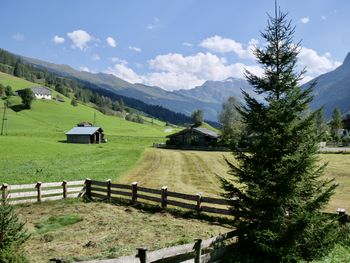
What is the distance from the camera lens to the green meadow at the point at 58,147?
3804cm

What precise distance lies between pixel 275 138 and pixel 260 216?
2796 mm

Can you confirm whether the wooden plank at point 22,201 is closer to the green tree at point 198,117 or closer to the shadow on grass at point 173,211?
the shadow on grass at point 173,211

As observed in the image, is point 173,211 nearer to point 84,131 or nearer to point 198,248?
point 198,248

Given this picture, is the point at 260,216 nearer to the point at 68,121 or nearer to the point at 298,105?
the point at 298,105

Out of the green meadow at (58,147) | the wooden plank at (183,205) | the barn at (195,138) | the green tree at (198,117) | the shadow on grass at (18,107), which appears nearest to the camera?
the wooden plank at (183,205)

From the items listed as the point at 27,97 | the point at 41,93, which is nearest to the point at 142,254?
the point at 27,97

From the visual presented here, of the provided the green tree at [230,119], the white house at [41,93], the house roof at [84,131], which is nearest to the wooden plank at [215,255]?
the green tree at [230,119]

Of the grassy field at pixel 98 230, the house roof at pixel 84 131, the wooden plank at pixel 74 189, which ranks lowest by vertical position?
the grassy field at pixel 98 230

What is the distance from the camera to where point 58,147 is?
7362 centimetres

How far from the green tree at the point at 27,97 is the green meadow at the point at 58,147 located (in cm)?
323

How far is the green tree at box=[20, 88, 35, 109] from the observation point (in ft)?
510

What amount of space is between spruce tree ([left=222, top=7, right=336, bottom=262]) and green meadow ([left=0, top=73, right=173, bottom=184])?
2392cm

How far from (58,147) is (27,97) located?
94.1m

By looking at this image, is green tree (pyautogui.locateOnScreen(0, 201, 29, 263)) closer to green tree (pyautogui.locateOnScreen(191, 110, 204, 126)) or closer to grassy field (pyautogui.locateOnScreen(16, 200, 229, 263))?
grassy field (pyautogui.locateOnScreen(16, 200, 229, 263))
